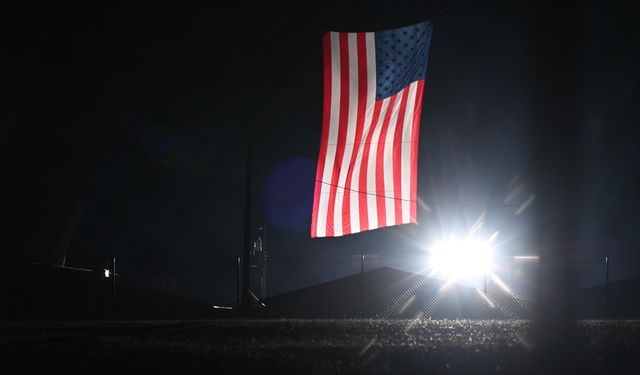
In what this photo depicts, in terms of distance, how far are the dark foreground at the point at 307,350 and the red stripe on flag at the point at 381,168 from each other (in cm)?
406

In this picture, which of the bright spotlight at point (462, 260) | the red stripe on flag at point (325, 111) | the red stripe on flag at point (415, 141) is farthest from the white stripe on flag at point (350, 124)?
the bright spotlight at point (462, 260)

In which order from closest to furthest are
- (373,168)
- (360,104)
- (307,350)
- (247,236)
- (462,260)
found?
(307,350), (360,104), (373,168), (247,236), (462,260)

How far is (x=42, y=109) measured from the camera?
3147cm

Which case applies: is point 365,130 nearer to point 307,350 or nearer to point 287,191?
point 307,350

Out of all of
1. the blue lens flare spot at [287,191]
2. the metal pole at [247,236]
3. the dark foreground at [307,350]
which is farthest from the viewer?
the blue lens flare spot at [287,191]

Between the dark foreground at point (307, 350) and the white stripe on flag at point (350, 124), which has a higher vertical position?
the white stripe on flag at point (350, 124)

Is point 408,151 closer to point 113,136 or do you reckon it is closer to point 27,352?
point 27,352

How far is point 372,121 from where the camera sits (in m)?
14.7

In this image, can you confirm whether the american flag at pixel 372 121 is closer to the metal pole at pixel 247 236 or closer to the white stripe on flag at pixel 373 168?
the white stripe on flag at pixel 373 168

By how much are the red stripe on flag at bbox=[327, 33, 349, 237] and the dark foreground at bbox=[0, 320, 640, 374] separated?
162 inches

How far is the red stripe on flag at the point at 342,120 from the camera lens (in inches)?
572

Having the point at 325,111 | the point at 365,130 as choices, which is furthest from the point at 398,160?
the point at 325,111

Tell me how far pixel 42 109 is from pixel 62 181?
4.30 meters

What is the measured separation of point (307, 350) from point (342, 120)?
7038 millimetres
